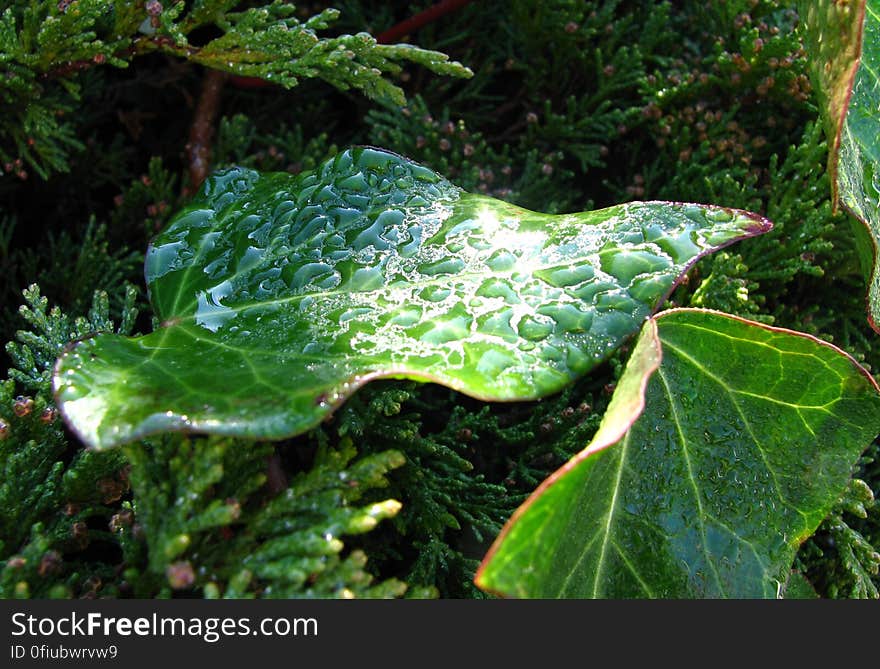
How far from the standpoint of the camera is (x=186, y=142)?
4.61ft

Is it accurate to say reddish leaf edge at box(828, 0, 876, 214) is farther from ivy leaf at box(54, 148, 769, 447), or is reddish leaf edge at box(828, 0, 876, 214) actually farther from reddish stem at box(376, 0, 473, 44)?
reddish stem at box(376, 0, 473, 44)

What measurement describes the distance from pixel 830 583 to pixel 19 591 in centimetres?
97

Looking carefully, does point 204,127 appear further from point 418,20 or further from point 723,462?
point 723,462

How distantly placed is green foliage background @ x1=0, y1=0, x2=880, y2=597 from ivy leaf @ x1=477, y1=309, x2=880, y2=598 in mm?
177

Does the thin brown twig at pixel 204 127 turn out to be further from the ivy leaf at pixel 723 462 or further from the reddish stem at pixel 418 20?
the ivy leaf at pixel 723 462

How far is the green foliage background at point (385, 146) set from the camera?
0.78 meters

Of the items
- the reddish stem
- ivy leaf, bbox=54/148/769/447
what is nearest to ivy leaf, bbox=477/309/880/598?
ivy leaf, bbox=54/148/769/447

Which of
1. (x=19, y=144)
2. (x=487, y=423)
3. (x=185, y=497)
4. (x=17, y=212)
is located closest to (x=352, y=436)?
(x=487, y=423)

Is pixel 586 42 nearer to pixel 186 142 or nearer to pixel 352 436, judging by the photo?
pixel 186 142

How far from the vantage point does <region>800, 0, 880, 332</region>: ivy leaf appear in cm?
83

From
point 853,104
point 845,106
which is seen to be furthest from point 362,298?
point 853,104

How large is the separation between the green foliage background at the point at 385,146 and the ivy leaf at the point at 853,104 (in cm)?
19

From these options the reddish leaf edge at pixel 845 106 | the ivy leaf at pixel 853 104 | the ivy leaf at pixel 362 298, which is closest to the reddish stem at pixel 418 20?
the ivy leaf at pixel 362 298

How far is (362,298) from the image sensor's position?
0.85 m
